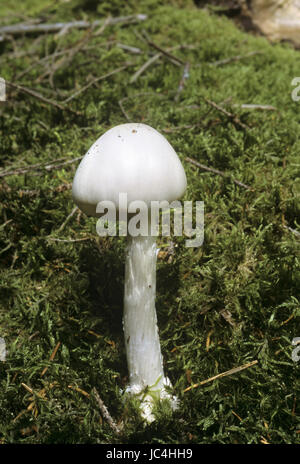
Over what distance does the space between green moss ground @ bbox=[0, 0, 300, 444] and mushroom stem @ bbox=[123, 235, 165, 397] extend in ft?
0.44

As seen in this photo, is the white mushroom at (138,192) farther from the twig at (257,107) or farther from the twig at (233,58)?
the twig at (233,58)

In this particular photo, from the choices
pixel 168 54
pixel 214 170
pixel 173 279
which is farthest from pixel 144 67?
pixel 173 279

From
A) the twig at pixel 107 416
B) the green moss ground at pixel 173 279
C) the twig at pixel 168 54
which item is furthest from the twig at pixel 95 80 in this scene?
the twig at pixel 107 416

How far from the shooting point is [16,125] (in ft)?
9.37

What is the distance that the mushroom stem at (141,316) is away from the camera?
5.30ft

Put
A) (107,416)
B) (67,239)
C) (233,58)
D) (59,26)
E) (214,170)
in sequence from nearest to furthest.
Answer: (107,416), (67,239), (214,170), (233,58), (59,26)

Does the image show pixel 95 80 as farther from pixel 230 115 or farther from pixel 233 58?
pixel 233 58

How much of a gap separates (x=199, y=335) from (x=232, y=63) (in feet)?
9.07

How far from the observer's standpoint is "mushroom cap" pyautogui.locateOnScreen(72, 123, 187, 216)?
1.32 m

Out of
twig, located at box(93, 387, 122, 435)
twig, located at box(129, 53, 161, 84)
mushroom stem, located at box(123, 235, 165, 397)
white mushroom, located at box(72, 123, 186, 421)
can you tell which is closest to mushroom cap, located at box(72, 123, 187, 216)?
white mushroom, located at box(72, 123, 186, 421)

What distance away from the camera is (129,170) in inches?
51.7

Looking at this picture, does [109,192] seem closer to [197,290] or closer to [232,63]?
[197,290]

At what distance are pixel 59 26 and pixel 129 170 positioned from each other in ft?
11.6
